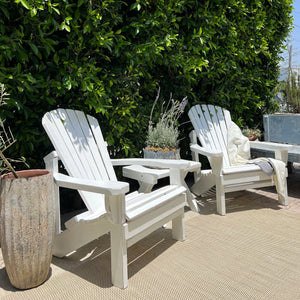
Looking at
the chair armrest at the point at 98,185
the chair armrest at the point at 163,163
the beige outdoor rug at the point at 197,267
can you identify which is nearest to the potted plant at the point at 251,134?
the beige outdoor rug at the point at 197,267

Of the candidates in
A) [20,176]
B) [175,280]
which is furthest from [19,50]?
[175,280]

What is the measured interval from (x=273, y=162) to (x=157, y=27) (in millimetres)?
1663

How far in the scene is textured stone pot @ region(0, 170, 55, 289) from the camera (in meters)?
1.47

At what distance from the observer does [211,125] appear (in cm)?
321

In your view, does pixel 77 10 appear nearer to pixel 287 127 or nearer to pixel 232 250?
pixel 232 250

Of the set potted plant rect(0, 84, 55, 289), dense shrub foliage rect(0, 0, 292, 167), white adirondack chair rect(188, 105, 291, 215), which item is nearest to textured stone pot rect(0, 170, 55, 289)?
potted plant rect(0, 84, 55, 289)

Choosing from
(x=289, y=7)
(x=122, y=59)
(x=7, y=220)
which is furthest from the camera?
(x=289, y=7)

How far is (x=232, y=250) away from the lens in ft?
6.53

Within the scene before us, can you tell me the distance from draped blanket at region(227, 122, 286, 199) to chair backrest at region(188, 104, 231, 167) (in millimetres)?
64

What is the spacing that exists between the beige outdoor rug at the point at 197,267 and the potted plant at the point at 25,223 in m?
0.14

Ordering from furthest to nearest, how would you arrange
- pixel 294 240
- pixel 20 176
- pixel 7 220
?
1. pixel 294 240
2. pixel 20 176
3. pixel 7 220

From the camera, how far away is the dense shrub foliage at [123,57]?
193 cm

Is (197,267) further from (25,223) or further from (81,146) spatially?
(81,146)

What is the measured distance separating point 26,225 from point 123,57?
158 centimetres
